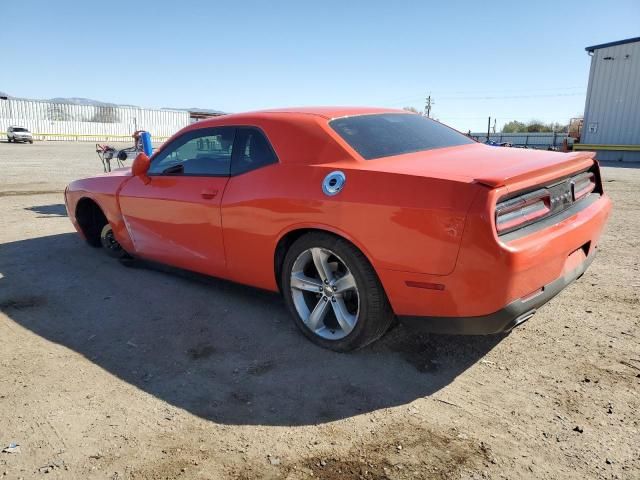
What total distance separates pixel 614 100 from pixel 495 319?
92.7 feet

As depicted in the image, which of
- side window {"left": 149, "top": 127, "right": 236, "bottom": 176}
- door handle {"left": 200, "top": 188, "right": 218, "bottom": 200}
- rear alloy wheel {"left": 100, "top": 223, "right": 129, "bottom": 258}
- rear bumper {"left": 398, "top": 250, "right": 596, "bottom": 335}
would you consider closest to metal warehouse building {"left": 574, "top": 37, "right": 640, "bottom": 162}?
rear bumper {"left": 398, "top": 250, "right": 596, "bottom": 335}

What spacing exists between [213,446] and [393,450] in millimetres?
842

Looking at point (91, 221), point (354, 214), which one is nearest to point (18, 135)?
point (91, 221)

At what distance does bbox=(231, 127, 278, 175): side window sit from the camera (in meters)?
3.32

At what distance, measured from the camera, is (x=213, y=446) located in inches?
87.3

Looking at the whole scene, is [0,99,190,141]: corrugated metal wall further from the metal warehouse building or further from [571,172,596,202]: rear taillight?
[571,172,596,202]: rear taillight

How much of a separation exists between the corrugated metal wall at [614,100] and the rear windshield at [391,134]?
81.6 ft

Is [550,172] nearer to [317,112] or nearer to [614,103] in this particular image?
[317,112]

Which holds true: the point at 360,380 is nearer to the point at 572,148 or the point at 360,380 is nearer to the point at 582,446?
the point at 582,446

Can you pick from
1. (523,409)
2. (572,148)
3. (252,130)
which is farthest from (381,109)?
(572,148)

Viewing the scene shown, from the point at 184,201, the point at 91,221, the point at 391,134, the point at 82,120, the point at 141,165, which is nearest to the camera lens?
the point at 391,134

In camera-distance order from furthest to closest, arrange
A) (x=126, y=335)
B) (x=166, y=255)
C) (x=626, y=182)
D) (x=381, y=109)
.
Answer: (x=626, y=182)
(x=166, y=255)
(x=381, y=109)
(x=126, y=335)

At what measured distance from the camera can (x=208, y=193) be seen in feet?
11.9

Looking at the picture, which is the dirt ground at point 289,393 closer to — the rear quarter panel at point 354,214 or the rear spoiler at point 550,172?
the rear quarter panel at point 354,214
